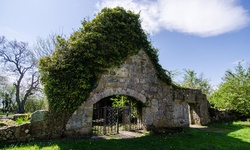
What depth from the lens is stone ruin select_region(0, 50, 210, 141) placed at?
5.68 meters

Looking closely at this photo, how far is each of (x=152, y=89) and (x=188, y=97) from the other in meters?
3.06

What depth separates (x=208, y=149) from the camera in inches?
215

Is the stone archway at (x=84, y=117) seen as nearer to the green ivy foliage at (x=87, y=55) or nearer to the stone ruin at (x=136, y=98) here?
the stone ruin at (x=136, y=98)

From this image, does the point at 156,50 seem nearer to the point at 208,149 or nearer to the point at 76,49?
the point at 76,49

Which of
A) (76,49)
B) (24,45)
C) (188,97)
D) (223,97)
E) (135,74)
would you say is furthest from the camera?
(24,45)

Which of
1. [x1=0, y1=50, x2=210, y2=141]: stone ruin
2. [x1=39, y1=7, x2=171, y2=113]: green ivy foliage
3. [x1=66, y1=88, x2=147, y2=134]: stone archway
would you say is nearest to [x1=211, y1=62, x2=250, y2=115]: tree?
[x1=0, y1=50, x2=210, y2=141]: stone ruin

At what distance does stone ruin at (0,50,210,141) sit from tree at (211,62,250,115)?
4.80 m

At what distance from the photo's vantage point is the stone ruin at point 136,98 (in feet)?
18.6

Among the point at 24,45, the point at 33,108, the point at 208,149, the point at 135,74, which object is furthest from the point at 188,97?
the point at 33,108

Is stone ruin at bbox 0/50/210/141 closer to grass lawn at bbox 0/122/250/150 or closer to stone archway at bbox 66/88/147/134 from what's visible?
stone archway at bbox 66/88/147/134

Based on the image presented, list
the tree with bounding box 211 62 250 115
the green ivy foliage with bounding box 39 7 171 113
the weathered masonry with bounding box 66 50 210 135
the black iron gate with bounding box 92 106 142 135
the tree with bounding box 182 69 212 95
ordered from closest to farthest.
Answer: the green ivy foliage with bounding box 39 7 171 113
the weathered masonry with bounding box 66 50 210 135
the black iron gate with bounding box 92 106 142 135
the tree with bounding box 211 62 250 115
the tree with bounding box 182 69 212 95

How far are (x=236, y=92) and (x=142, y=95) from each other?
9.04 m

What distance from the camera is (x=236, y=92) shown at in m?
12.9

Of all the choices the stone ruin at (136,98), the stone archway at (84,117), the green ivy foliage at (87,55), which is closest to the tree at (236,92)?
the stone ruin at (136,98)
